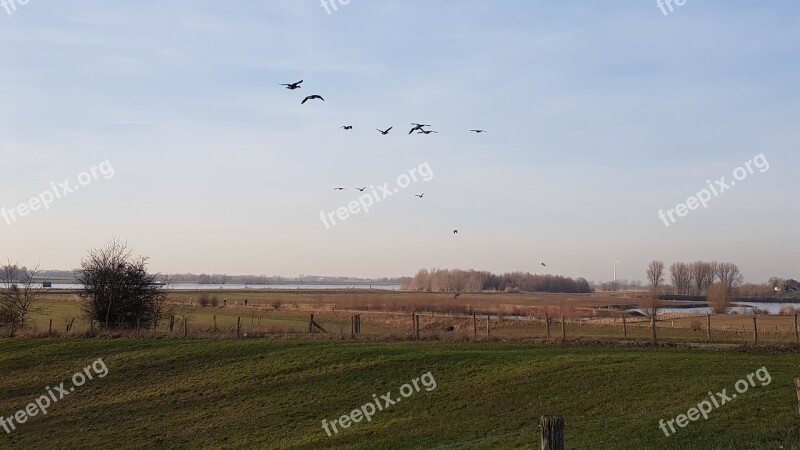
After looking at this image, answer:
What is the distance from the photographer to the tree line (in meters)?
169

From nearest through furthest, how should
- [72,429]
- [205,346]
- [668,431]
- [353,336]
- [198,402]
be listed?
[668,431]
[72,429]
[198,402]
[205,346]
[353,336]

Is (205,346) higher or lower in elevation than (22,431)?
higher

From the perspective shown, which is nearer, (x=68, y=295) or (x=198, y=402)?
(x=198, y=402)

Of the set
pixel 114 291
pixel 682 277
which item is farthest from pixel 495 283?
pixel 114 291

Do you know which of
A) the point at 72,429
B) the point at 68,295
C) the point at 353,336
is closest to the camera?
the point at 72,429

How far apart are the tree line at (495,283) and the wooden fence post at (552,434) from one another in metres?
157

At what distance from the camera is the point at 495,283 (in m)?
172

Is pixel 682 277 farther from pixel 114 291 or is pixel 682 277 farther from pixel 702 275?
pixel 114 291

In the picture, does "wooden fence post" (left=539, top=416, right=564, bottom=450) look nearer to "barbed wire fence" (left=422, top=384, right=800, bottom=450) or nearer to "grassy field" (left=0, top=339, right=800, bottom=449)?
"barbed wire fence" (left=422, top=384, right=800, bottom=450)

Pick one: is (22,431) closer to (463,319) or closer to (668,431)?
(668,431)

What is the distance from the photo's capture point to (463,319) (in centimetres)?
6009

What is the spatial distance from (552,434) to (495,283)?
16517cm

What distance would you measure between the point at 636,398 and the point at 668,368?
200 inches

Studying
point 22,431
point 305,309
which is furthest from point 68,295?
point 22,431
